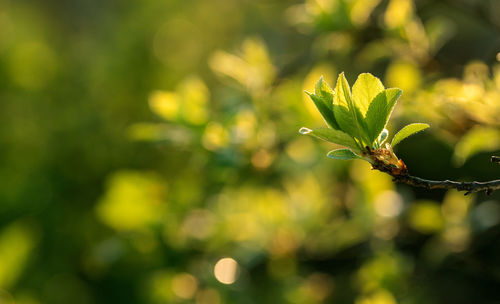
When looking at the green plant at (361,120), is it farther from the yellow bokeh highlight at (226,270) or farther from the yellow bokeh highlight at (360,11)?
the yellow bokeh highlight at (226,270)

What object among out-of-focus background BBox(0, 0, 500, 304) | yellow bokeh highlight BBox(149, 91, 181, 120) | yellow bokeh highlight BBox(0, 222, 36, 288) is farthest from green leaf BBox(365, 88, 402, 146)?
yellow bokeh highlight BBox(0, 222, 36, 288)

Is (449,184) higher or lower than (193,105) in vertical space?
lower

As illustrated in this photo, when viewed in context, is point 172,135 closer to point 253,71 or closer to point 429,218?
point 253,71

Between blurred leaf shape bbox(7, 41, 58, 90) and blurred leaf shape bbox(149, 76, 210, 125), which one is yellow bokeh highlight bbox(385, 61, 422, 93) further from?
blurred leaf shape bbox(7, 41, 58, 90)

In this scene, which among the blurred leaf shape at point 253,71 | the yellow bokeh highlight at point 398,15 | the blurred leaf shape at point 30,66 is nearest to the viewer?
the yellow bokeh highlight at point 398,15

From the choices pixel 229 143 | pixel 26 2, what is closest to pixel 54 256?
pixel 229 143

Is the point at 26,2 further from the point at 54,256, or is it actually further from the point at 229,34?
the point at 54,256

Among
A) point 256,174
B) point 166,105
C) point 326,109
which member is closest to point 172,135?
point 166,105

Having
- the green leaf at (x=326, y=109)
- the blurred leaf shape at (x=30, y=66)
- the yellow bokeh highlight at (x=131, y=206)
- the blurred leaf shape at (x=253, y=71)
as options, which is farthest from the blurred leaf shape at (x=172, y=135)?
the blurred leaf shape at (x=30, y=66)
